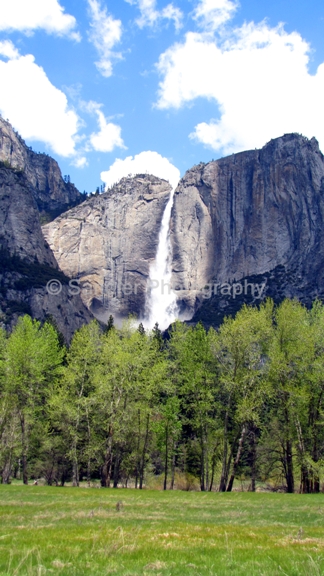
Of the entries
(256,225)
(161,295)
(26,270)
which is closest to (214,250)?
(256,225)

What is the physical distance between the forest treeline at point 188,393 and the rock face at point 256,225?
12114cm

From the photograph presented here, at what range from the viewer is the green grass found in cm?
757

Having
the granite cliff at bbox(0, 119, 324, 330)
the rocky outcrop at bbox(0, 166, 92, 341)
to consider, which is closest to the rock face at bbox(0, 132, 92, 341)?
the rocky outcrop at bbox(0, 166, 92, 341)

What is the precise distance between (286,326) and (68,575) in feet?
106

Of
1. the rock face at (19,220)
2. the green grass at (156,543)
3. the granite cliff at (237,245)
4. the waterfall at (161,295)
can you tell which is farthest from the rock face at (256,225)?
the green grass at (156,543)

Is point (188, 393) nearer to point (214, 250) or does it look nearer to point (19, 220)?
point (19, 220)

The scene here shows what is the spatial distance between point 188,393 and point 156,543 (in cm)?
3184

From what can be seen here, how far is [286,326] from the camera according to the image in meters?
37.2

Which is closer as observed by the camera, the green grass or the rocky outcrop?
the green grass

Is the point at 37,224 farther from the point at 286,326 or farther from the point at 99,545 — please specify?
the point at 99,545

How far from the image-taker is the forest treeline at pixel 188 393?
36.1 meters

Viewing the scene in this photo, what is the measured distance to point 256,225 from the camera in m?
184

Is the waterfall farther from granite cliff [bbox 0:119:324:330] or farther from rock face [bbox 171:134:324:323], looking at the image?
rock face [bbox 171:134:324:323]

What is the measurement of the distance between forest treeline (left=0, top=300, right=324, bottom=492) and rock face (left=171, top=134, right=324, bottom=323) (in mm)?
121141
